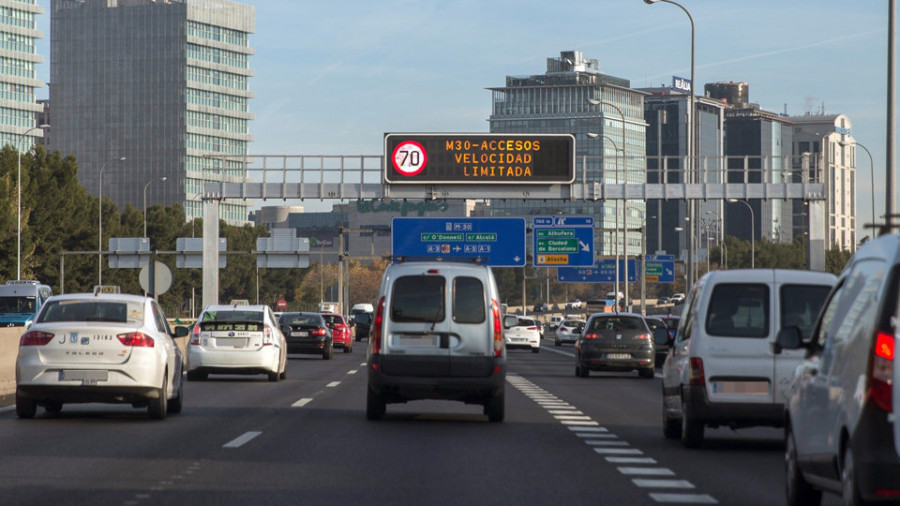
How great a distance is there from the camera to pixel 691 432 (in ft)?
47.7

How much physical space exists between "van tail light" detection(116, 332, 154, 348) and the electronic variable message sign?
28.7m

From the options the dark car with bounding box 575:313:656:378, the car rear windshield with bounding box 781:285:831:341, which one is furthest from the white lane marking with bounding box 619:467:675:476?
the dark car with bounding box 575:313:656:378

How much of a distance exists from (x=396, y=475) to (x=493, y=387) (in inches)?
252

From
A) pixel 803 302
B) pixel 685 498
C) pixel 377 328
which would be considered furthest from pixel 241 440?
pixel 685 498

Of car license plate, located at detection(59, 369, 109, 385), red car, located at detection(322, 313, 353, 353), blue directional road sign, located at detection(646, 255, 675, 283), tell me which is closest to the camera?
car license plate, located at detection(59, 369, 109, 385)

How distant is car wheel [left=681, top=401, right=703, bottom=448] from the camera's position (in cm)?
1446

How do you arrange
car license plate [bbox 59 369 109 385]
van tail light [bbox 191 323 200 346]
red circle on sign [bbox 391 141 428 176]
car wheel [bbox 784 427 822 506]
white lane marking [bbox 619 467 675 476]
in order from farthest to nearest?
red circle on sign [bbox 391 141 428 176] < van tail light [bbox 191 323 200 346] < car license plate [bbox 59 369 109 385] < white lane marking [bbox 619 467 675 476] < car wheel [bbox 784 427 822 506]

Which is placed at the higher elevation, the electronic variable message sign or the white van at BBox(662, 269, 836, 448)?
the electronic variable message sign

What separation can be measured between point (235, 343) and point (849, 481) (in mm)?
22167

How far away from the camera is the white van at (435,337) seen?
1780cm

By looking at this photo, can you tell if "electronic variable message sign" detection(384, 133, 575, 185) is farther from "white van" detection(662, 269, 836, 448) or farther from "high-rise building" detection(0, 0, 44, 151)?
"high-rise building" detection(0, 0, 44, 151)

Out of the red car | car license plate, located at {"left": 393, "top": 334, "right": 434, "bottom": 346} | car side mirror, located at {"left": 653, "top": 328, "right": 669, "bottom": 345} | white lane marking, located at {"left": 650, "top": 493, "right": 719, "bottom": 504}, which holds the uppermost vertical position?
car side mirror, located at {"left": 653, "top": 328, "right": 669, "bottom": 345}

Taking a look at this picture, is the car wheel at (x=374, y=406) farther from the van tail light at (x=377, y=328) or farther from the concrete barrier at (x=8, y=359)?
the concrete barrier at (x=8, y=359)

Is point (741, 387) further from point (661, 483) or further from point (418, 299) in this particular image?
point (418, 299)
